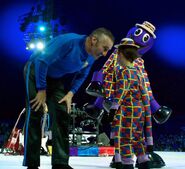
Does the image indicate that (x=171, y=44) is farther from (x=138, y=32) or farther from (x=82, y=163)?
(x=138, y=32)

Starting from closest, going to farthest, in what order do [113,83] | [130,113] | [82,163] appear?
1. [130,113]
2. [113,83]
3. [82,163]

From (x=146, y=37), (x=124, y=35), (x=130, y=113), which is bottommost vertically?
→ (x=130, y=113)

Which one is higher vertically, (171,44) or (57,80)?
(171,44)

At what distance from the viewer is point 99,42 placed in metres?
2.15

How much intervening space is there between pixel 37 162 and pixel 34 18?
559 cm

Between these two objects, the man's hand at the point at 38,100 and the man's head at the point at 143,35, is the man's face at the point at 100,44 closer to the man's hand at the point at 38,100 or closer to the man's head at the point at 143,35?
the man's hand at the point at 38,100

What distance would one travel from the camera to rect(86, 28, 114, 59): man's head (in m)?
2.15

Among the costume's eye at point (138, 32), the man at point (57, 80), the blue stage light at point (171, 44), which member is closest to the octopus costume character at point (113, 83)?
the costume's eye at point (138, 32)

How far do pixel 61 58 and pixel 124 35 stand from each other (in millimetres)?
7817

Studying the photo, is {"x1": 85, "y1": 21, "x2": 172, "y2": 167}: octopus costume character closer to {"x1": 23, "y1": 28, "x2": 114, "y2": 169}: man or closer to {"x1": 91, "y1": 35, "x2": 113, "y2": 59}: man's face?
{"x1": 23, "y1": 28, "x2": 114, "y2": 169}: man

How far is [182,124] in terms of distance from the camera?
9008 millimetres


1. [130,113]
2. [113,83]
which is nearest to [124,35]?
[113,83]

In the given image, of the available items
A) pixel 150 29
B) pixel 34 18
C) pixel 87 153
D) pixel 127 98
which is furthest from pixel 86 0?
pixel 127 98

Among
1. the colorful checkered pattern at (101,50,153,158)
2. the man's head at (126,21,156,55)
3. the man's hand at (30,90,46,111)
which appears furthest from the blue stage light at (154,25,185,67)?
the man's hand at (30,90,46,111)
